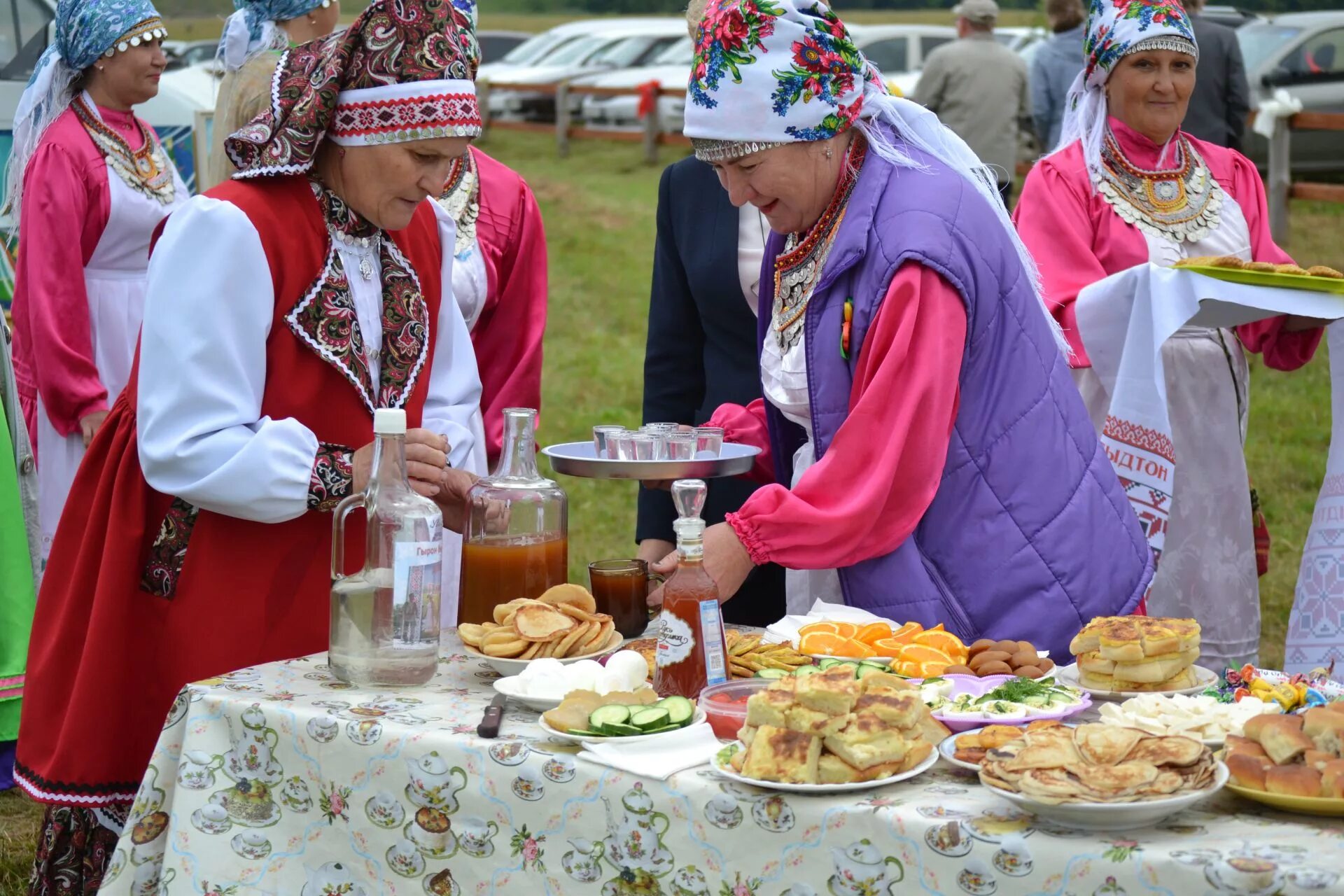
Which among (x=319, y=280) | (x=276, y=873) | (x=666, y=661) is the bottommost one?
(x=276, y=873)

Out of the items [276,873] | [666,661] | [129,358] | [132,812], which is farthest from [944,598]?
[129,358]

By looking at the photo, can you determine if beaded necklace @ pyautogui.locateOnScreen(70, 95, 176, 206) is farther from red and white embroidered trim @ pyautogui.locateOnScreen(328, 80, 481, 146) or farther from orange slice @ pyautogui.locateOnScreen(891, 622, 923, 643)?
orange slice @ pyautogui.locateOnScreen(891, 622, 923, 643)

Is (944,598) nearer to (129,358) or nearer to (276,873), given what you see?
(276,873)

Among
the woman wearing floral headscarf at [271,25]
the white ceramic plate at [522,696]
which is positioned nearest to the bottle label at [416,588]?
the white ceramic plate at [522,696]

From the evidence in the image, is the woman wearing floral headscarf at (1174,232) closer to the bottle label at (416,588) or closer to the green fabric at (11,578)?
the bottle label at (416,588)

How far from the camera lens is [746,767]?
5.84ft

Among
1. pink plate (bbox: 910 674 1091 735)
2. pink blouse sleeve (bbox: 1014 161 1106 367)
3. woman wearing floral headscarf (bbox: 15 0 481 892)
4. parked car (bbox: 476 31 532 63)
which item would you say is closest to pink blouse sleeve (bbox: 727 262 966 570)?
pink plate (bbox: 910 674 1091 735)

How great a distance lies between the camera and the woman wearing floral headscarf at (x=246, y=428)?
2.36m

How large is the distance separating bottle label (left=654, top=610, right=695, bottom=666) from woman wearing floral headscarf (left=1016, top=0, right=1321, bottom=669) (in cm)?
192

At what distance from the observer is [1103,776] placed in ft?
5.37

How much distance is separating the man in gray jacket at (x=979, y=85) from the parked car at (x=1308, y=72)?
4841 millimetres

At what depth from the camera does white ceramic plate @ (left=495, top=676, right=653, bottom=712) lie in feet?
6.85

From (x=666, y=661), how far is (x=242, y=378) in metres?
0.82

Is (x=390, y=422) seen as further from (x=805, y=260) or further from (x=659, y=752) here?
(x=805, y=260)
